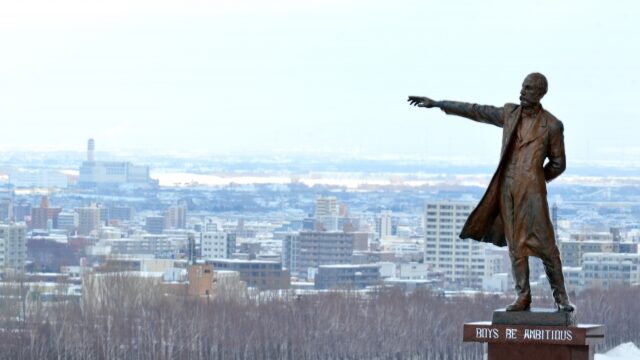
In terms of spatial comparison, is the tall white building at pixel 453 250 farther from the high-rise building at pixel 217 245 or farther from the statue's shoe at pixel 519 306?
the statue's shoe at pixel 519 306

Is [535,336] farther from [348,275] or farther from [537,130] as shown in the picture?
[348,275]

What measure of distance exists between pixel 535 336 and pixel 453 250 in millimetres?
167923

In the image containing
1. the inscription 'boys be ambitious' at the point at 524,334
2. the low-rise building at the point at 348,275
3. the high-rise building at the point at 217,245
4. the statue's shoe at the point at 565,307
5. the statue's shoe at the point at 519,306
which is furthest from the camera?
the high-rise building at the point at 217,245

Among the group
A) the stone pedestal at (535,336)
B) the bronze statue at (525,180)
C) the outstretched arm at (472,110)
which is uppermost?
the outstretched arm at (472,110)

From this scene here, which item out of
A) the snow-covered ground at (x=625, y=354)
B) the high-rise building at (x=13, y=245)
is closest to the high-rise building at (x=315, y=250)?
the high-rise building at (x=13, y=245)

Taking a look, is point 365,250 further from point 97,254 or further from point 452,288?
point 452,288

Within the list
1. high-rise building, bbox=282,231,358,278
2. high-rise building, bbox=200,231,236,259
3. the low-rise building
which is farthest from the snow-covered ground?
high-rise building, bbox=282,231,358,278

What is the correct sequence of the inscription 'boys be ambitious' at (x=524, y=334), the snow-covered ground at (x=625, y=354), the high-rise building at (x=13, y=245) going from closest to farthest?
the inscription 'boys be ambitious' at (x=524, y=334) < the snow-covered ground at (x=625, y=354) < the high-rise building at (x=13, y=245)

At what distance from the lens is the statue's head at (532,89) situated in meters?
16.7

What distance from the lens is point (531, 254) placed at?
16750mm

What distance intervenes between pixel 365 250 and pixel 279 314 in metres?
103

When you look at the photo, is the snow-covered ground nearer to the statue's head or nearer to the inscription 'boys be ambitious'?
the statue's head

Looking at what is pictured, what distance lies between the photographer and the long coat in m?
16.6

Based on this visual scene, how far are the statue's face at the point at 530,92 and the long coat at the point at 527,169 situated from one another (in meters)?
0.08
